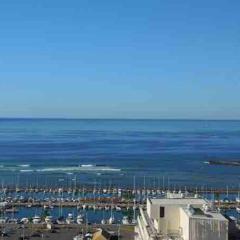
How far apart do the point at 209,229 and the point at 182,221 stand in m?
3.07

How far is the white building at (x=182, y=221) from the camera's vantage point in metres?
30.2

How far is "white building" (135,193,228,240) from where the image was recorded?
30.2 m

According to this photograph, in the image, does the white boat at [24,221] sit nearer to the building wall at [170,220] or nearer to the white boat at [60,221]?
the white boat at [60,221]

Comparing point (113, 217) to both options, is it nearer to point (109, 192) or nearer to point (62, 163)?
point (109, 192)

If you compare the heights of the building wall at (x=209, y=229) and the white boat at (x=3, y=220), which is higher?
the building wall at (x=209, y=229)

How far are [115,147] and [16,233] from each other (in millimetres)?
116910

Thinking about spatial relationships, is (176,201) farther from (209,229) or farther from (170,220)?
(209,229)

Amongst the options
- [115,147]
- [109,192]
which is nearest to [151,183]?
[109,192]

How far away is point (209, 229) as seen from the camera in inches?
1188

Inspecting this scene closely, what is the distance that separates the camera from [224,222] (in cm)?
3027

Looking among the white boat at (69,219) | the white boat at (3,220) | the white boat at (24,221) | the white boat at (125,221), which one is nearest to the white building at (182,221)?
the white boat at (125,221)

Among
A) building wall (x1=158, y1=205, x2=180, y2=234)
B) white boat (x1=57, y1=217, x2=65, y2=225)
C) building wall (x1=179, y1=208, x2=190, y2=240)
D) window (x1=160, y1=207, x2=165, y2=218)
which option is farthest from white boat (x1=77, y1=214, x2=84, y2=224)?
building wall (x1=179, y1=208, x2=190, y2=240)

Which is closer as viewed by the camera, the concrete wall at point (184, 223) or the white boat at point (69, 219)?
the concrete wall at point (184, 223)

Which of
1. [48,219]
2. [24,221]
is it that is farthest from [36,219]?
[24,221]
